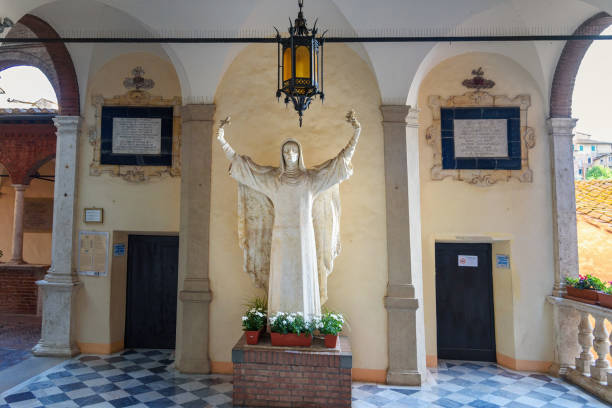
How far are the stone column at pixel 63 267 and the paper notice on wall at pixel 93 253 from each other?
0.14 metres

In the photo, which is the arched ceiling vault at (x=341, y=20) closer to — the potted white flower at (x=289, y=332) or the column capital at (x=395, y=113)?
the column capital at (x=395, y=113)

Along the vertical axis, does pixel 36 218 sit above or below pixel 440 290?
above

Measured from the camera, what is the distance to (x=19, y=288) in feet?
31.1

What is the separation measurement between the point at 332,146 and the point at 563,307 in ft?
13.4

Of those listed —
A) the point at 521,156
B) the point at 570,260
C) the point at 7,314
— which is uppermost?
the point at 521,156

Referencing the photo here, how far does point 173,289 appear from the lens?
6688 millimetres

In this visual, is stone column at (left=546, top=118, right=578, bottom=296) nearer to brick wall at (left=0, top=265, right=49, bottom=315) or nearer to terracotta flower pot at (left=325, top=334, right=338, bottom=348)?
terracotta flower pot at (left=325, top=334, right=338, bottom=348)

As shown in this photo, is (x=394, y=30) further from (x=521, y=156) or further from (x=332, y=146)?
(x=521, y=156)

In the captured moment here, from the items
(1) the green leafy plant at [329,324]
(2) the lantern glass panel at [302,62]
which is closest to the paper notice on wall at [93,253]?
(1) the green leafy plant at [329,324]

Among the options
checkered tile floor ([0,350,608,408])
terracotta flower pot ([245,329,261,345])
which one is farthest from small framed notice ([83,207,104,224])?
terracotta flower pot ([245,329,261,345])

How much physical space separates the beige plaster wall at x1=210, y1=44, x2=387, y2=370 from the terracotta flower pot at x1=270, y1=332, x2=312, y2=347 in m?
1.09

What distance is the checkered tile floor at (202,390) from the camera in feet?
15.0

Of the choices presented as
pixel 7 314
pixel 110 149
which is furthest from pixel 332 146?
pixel 7 314

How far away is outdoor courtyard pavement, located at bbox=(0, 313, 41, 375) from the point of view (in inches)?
235
